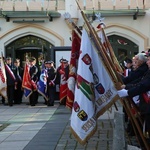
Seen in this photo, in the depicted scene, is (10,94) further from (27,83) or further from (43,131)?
(43,131)

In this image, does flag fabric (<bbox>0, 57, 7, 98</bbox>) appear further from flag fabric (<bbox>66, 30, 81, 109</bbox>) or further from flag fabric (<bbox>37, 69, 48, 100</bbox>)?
flag fabric (<bbox>66, 30, 81, 109</bbox>)

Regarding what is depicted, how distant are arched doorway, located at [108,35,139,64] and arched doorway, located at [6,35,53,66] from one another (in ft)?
11.5

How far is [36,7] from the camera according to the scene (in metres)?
20.9

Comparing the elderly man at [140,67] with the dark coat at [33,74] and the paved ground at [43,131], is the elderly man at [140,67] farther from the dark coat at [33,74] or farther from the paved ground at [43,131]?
the dark coat at [33,74]

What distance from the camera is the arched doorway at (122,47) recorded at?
20703mm

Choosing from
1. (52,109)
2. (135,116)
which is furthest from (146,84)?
(52,109)

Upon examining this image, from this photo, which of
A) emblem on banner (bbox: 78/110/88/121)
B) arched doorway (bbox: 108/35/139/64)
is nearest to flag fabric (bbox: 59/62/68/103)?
arched doorway (bbox: 108/35/139/64)

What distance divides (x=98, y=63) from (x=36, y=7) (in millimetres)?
14799

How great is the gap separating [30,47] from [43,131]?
12.8m

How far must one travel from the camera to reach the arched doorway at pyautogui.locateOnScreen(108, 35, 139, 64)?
20703 millimetres

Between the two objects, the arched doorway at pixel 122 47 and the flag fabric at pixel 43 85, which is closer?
the flag fabric at pixel 43 85

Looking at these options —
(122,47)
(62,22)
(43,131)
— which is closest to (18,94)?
(62,22)

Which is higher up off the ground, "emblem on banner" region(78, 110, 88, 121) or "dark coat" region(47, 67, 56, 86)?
"dark coat" region(47, 67, 56, 86)

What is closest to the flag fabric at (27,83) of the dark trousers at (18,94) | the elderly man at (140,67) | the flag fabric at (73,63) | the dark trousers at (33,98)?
the dark trousers at (33,98)
